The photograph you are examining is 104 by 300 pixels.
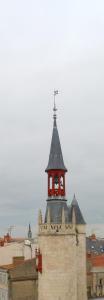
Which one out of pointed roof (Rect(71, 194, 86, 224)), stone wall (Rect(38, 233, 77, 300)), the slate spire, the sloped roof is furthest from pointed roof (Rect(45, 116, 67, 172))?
pointed roof (Rect(71, 194, 86, 224))

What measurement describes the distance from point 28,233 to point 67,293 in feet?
373

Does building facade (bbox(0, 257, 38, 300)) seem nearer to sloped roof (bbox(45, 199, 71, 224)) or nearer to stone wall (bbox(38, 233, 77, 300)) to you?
stone wall (bbox(38, 233, 77, 300))

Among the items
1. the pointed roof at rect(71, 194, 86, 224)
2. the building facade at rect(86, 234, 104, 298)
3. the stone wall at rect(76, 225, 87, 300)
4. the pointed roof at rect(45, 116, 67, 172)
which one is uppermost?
the pointed roof at rect(45, 116, 67, 172)

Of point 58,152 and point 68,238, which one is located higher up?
point 58,152

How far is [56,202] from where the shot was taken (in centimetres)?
4531

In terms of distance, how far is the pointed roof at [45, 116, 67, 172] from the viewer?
152 feet

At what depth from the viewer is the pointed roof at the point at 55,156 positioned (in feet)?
152

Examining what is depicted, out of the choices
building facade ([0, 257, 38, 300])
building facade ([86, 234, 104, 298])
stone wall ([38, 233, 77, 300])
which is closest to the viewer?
stone wall ([38, 233, 77, 300])

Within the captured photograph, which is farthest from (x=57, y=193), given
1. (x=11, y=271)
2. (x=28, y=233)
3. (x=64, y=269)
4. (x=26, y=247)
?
(x=28, y=233)

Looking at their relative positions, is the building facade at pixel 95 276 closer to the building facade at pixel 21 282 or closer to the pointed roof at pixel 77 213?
the building facade at pixel 21 282

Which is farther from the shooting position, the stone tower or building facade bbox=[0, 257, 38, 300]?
building facade bbox=[0, 257, 38, 300]

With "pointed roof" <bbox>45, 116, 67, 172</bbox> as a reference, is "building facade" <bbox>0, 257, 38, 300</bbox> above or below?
below

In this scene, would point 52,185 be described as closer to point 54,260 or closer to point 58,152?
point 58,152

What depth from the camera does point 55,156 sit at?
46.7 metres
